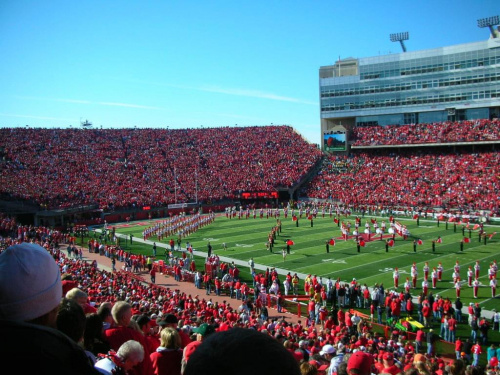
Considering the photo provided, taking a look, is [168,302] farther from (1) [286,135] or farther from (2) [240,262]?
(1) [286,135]

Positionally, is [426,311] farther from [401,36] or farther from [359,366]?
[401,36]

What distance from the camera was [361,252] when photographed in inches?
1045

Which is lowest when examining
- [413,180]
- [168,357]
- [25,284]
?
[168,357]

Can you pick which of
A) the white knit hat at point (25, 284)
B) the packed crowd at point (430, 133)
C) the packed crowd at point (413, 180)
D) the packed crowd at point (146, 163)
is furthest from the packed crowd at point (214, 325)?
the packed crowd at point (430, 133)

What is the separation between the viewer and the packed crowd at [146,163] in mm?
47625

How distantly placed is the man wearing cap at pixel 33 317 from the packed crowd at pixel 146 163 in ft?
141

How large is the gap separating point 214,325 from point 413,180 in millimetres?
44918

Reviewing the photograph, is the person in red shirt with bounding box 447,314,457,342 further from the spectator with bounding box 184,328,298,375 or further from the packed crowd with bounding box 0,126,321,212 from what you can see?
the packed crowd with bounding box 0,126,321,212

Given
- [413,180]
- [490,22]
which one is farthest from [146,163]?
[490,22]

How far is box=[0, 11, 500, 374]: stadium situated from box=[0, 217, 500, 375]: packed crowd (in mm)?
125

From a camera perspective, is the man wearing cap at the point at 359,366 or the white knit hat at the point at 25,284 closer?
the white knit hat at the point at 25,284

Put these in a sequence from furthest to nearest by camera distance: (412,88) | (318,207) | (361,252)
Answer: (412,88), (318,207), (361,252)

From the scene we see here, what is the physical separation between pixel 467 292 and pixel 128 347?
18502 millimetres

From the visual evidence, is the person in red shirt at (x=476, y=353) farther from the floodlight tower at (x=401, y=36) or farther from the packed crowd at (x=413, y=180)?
the floodlight tower at (x=401, y=36)
